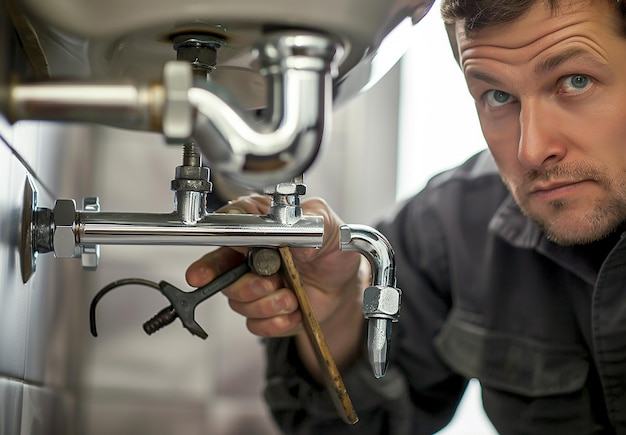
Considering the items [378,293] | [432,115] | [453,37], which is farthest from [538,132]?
[432,115]

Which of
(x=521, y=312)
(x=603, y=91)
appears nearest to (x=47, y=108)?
(x=603, y=91)

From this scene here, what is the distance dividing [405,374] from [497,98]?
1.39 feet

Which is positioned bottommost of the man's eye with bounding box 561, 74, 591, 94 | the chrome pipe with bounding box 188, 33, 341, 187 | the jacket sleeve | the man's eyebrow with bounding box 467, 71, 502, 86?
the jacket sleeve

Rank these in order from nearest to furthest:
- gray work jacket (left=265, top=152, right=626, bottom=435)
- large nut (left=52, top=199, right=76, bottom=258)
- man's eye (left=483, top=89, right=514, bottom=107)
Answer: large nut (left=52, top=199, right=76, bottom=258), man's eye (left=483, top=89, right=514, bottom=107), gray work jacket (left=265, top=152, right=626, bottom=435)

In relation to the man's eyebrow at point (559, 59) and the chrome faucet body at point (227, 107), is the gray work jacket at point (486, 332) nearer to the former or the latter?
the man's eyebrow at point (559, 59)

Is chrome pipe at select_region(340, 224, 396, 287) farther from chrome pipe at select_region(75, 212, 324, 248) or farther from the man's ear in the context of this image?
the man's ear

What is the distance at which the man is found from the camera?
716 mm

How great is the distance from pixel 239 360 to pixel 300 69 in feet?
3.28

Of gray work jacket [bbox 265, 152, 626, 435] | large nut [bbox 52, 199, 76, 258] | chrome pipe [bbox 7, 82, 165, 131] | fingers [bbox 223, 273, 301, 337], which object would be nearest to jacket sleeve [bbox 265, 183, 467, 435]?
gray work jacket [bbox 265, 152, 626, 435]

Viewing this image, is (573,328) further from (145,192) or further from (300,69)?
(145,192)

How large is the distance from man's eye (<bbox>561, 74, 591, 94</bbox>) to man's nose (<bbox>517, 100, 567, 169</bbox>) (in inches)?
0.9

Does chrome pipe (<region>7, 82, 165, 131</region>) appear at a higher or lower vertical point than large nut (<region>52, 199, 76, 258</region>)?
higher

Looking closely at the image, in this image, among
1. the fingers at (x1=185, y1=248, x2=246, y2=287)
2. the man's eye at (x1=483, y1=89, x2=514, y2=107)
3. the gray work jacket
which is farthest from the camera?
the gray work jacket

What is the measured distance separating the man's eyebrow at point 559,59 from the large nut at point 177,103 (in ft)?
1.32
